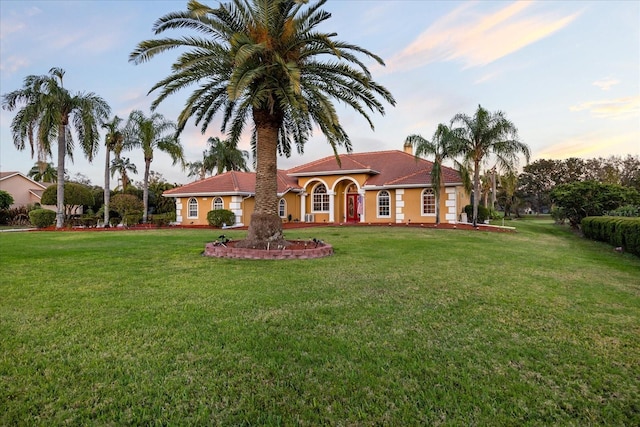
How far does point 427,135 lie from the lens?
24922 mm

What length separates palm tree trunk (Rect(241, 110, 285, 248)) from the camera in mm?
11797

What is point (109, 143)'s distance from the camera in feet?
90.1

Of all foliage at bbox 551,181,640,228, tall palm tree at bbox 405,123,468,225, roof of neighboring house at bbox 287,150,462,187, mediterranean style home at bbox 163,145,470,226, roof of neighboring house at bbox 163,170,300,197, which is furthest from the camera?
roof of neighboring house at bbox 163,170,300,197

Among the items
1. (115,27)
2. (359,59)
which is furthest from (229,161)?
(359,59)

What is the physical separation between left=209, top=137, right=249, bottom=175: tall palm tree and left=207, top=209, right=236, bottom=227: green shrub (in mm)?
18622

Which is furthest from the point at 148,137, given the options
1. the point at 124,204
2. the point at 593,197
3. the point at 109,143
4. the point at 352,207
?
the point at 593,197

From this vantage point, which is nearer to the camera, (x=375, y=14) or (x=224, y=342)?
(x=224, y=342)

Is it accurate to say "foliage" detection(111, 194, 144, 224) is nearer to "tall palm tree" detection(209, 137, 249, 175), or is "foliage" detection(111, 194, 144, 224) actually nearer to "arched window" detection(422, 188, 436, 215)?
"tall palm tree" detection(209, 137, 249, 175)

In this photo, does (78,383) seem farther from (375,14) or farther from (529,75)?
(529,75)

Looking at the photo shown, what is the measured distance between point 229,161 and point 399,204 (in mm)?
26029

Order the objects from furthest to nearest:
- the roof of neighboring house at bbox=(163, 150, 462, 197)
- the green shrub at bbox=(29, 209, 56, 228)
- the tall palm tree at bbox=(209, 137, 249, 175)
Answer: the tall palm tree at bbox=(209, 137, 249, 175), the roof of neighboring house at bbox=(163, 150, 462, 197), the green shrub at bbox=(29, 209, 56, 228)

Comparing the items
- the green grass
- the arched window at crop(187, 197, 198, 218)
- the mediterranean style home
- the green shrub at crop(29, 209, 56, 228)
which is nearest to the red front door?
the mediterranean style home

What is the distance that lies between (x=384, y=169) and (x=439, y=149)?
7054mm

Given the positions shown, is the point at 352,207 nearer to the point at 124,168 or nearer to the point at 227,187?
the point at 227,187
